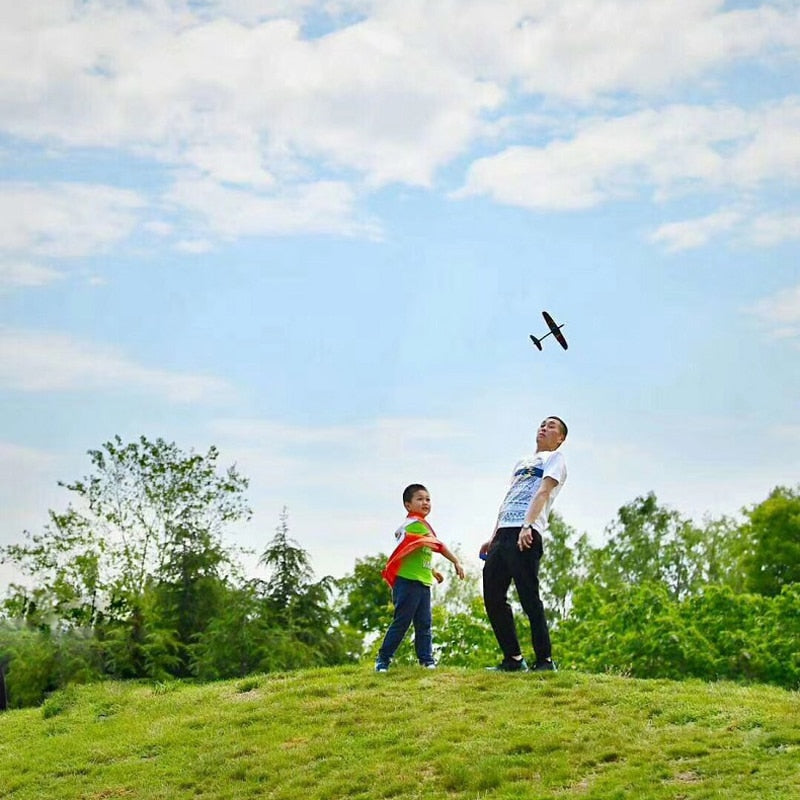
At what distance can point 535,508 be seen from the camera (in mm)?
12383

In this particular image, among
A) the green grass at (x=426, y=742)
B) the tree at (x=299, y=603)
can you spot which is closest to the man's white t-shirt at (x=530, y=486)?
the green grass at (x=426, y=742)

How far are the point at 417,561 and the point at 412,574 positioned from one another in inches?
5.6

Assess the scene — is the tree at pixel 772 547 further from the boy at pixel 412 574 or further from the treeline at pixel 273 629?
the boy at pixel 412 574

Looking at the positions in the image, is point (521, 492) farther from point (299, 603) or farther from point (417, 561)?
point (299, 603)

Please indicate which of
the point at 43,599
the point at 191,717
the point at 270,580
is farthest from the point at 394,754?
the point at 43,599

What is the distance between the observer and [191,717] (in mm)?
12977

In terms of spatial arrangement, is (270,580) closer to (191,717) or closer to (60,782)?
(191,717)

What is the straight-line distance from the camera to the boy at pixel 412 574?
13172 millimetres

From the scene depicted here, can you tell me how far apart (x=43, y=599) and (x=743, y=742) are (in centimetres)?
1897

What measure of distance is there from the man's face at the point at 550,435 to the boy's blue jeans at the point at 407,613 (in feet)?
6.35

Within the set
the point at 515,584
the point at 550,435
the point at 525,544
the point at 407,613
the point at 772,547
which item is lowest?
the point at 407,613

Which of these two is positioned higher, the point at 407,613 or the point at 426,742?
the point at 407,613

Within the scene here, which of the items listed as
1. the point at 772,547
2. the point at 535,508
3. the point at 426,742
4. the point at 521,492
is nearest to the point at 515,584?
the point at 535,508

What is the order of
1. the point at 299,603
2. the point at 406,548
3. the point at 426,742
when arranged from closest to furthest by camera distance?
the point at 426,742 → the point at 406,548 → the point at 299,603
